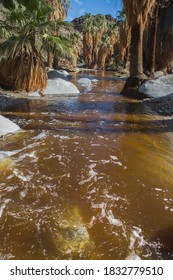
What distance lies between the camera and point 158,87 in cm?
1233

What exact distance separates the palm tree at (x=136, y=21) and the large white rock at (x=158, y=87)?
1244 millimetres

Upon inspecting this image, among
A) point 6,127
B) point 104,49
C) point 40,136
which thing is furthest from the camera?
point 104,49

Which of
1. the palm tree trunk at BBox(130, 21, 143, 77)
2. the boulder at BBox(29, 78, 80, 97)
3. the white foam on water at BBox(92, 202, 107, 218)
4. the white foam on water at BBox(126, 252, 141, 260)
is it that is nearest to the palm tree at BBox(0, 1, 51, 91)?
the boulder at BBox(29, 78, 80, 97)

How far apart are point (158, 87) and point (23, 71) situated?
571 centimetres

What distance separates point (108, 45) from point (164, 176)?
182 ft

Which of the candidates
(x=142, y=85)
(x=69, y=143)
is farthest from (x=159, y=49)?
(x=69, y=143)

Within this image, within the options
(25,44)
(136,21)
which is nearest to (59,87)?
(25,44)

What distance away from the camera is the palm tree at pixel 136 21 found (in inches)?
449

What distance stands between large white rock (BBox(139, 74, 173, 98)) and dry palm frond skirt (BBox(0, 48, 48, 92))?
441 centimetres

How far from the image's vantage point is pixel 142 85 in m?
12.9

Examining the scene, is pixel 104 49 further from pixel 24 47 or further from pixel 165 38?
pixel 24 47

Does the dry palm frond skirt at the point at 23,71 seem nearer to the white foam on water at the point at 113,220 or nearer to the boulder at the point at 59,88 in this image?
the boulder at the point at 59,88
